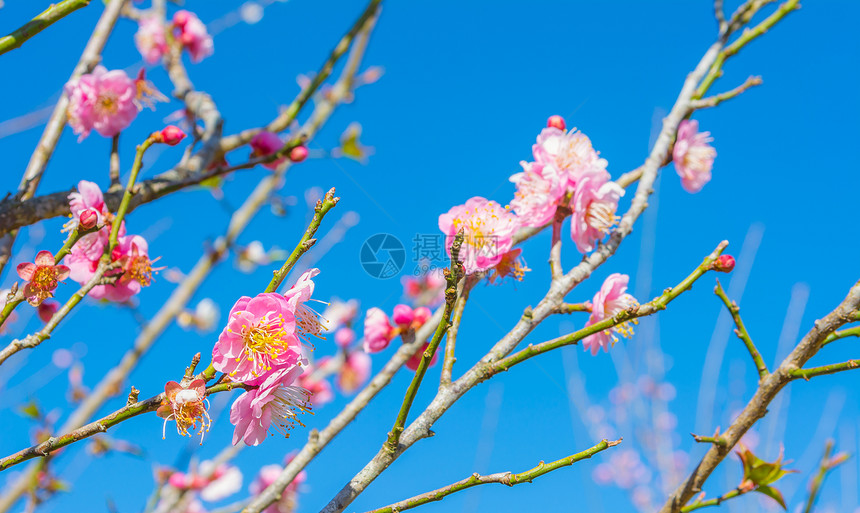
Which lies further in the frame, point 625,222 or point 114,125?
point 114,125

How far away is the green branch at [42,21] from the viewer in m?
1.32

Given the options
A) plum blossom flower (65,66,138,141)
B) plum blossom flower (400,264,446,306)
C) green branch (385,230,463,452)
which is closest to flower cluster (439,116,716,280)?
green branch (385,230,463,452)

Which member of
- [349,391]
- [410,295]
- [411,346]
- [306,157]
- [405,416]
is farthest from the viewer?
[410,295]

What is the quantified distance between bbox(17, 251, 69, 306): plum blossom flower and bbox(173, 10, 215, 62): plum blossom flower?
2545 millimetres

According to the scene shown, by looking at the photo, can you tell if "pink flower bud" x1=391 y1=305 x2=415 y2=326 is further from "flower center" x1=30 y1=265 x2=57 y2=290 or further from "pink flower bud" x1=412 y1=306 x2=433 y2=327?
"flower center" x1=30 y1=265 x2=57 y2=290

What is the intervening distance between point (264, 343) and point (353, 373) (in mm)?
3608

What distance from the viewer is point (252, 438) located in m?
1.13

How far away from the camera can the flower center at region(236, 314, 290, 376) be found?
104 centimetres

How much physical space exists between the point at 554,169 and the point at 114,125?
1.53 meters

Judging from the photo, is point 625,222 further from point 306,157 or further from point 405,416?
point 306,157

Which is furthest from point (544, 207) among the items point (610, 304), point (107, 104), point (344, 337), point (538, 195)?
point (344, 337)

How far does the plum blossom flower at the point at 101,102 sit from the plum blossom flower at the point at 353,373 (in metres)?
2.35

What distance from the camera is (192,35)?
3.52 metres

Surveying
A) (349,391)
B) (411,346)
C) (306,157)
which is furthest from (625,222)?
(349,391)
